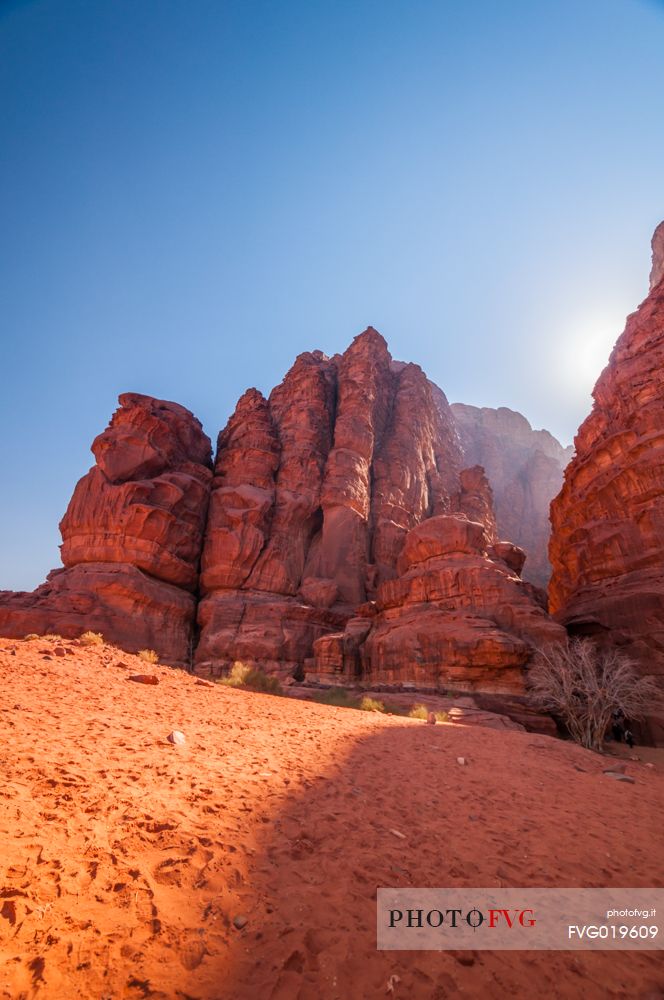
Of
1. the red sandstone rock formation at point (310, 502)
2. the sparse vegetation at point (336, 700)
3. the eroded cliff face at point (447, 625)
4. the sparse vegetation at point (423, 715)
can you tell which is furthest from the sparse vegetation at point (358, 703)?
the red sandstone rock formation at point (310, 502)

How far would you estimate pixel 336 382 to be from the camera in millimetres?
54906

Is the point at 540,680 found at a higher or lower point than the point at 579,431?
lower

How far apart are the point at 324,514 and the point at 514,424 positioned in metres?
74.0

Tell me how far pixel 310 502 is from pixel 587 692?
29406 millimetres

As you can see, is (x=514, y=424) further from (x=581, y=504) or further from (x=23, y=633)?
(x=23, y=633)

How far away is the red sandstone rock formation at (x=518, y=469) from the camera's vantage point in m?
72.6

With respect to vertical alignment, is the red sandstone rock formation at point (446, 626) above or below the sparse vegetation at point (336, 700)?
above

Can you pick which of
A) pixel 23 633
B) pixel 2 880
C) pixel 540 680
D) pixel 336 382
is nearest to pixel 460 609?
pixel 540 680

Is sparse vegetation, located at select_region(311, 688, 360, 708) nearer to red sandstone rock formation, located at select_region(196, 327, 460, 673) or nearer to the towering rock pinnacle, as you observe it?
red sandstone rock formation, located at select_region(196, 327, 460, 673)

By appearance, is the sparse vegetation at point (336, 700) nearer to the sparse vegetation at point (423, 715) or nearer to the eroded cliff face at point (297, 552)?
the sparse vegetation at point (423, 715)

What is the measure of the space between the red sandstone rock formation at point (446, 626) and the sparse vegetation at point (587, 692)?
1519mm

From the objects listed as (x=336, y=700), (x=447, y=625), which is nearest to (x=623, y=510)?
(x=447, y=625)

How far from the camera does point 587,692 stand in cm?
1641

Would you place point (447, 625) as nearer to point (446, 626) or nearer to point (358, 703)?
point (446, 626)
